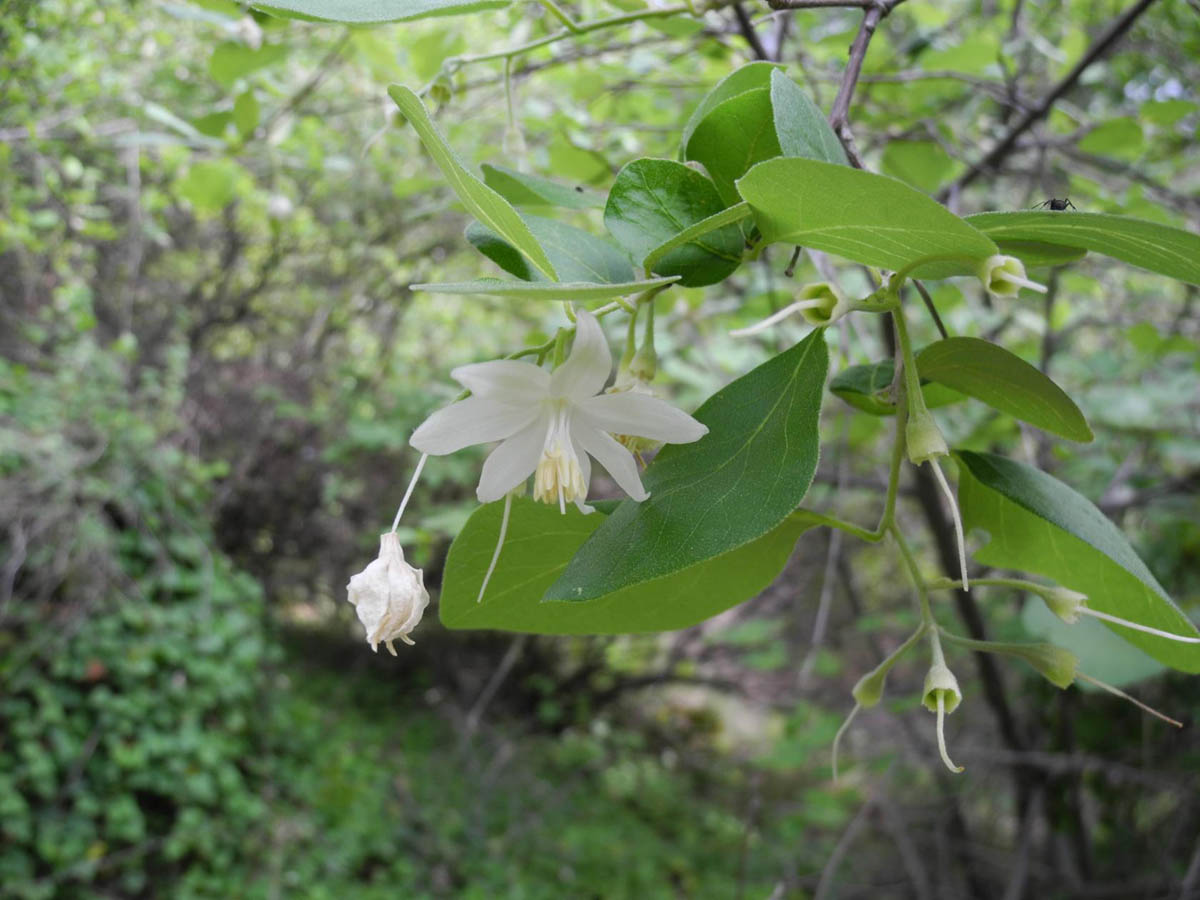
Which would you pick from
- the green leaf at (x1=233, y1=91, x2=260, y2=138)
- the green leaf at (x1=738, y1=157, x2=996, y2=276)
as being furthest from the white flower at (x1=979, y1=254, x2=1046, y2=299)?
the green leaf at (x1=233, y1=91, x2=260, y2=138)

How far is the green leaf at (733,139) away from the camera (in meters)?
0.48

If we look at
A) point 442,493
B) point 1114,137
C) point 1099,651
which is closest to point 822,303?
point 1099,651

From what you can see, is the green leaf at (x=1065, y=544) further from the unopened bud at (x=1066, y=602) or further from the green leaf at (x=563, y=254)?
the green leaf at (x=563, y=254)

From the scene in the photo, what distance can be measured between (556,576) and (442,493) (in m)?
4.11

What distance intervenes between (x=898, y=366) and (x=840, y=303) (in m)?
0.09

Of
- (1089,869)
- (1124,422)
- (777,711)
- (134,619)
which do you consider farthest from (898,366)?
(777,711)

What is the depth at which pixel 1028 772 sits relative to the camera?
2232 mm

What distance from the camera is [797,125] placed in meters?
0.42

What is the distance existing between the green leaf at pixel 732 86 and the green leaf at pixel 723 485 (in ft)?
0.49

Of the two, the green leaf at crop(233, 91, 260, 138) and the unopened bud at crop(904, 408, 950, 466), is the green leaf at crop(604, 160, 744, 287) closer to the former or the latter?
the unopened bud at crop(904, 408, 950, 466)

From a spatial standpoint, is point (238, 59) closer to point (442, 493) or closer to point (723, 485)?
point (723, 485)

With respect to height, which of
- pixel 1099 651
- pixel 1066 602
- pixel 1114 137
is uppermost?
pixel 1114 137

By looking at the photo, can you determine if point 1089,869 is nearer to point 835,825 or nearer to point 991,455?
point 835,825

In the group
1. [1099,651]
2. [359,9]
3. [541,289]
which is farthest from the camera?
[1099,651]
